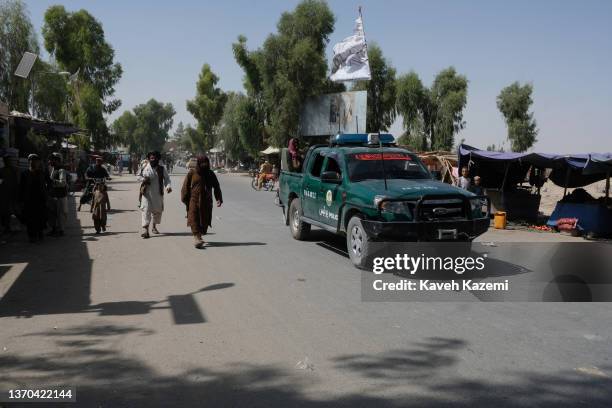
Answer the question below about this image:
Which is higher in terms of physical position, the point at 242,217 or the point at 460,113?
the point at 460,113

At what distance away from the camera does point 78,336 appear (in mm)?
5117

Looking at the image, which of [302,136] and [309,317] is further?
[302,136]

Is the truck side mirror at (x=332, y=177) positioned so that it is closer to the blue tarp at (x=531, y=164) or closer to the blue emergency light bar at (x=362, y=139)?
the blue emergency light bar at (x=362, y=139)

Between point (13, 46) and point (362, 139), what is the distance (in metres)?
28.5

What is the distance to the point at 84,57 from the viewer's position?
157 ft

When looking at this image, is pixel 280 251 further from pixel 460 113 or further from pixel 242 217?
pixel 460 113

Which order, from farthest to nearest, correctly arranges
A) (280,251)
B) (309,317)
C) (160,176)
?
1. (160,176)
2. (280,251)
3. (309,317)

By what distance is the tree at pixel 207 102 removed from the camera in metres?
81.3

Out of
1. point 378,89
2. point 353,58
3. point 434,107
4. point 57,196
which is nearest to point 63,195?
point 57,196

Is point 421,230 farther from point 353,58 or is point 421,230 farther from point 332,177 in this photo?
point 353,58

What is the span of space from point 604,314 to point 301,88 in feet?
138

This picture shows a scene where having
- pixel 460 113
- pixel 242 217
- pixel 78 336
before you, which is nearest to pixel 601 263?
pixel 78 336

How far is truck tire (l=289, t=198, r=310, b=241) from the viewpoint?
11.4 metres

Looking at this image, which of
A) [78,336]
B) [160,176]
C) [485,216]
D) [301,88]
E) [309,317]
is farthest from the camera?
[301,88]
